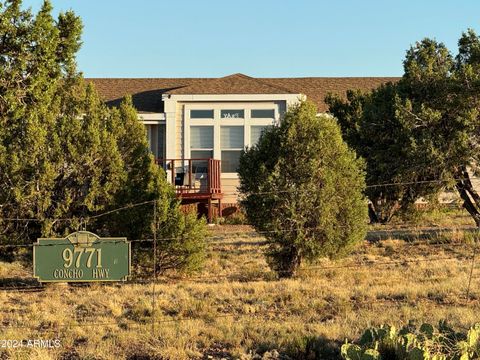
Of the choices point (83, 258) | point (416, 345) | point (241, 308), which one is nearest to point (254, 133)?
point (241, 308)

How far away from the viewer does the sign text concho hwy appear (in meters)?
9.02

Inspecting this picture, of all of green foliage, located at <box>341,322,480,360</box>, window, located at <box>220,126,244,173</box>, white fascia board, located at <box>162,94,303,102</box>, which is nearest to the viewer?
green foliage, located at <box>341,322,480,360</box>

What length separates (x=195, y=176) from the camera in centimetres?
1955

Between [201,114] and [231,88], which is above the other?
[231,88]

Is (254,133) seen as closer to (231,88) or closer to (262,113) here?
(262,113)

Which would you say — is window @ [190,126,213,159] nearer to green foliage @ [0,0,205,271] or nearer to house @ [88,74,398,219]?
house @ [88,74,398,219]

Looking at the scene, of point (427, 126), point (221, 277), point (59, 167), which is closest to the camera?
point (59, 167)

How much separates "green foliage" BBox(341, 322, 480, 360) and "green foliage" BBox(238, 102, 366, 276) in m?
4.87

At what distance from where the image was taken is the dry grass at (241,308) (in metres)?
7.18

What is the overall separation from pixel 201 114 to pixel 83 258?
39.8ft

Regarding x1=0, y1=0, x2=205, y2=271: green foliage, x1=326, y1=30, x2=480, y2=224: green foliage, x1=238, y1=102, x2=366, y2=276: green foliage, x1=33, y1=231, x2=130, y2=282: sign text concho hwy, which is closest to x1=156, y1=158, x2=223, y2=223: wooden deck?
x1=326, y1=30, x2=480, y2=224: green foliage

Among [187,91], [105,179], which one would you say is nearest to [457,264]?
[105,179]

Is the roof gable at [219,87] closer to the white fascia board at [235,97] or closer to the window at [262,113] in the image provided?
the white fascia board at [235,97]

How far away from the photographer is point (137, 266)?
482 inches
